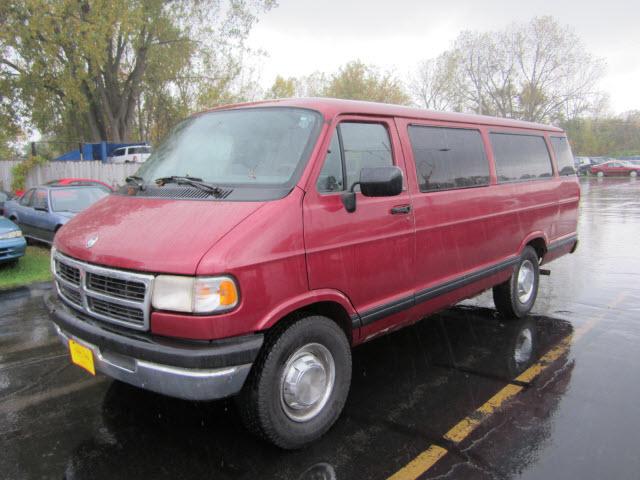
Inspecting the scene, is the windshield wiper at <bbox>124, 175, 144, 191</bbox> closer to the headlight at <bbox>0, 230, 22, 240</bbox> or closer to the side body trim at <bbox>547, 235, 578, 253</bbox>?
the side body trim at <bbox>547, 235, 578, 253</bbox>

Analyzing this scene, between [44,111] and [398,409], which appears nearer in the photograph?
[398,409]

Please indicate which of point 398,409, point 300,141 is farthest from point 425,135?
point 398,409

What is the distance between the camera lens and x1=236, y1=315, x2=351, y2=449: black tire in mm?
2863

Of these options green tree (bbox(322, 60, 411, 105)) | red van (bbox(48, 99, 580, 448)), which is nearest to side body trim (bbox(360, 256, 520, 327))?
red van (bbox(48, 99, 580, 448))

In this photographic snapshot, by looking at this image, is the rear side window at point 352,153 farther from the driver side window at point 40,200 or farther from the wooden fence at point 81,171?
the wooden fence at point 81,171

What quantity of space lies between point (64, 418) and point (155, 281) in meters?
1.62

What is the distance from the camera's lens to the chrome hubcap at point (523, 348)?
4543mm

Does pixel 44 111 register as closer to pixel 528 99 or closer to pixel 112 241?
pixel 112 241

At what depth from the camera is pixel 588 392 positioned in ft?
12.7

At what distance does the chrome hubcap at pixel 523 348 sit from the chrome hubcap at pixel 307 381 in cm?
207

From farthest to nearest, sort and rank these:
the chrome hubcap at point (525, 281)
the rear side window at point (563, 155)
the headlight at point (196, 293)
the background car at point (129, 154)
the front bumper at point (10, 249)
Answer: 1. the background car at point (129, 154)
2. the front bumper at point (10, 249)
3. the rear side window at point (563, 155)
4. the chrome hubcap at point (525, 281)
5. the headlight at point (196, 293)

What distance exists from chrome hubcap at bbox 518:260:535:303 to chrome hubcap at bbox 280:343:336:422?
3.17m

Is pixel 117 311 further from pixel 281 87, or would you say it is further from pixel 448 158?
pixel 281 87

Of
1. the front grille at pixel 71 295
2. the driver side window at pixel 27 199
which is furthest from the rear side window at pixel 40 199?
the front grille at pixel 71 295
